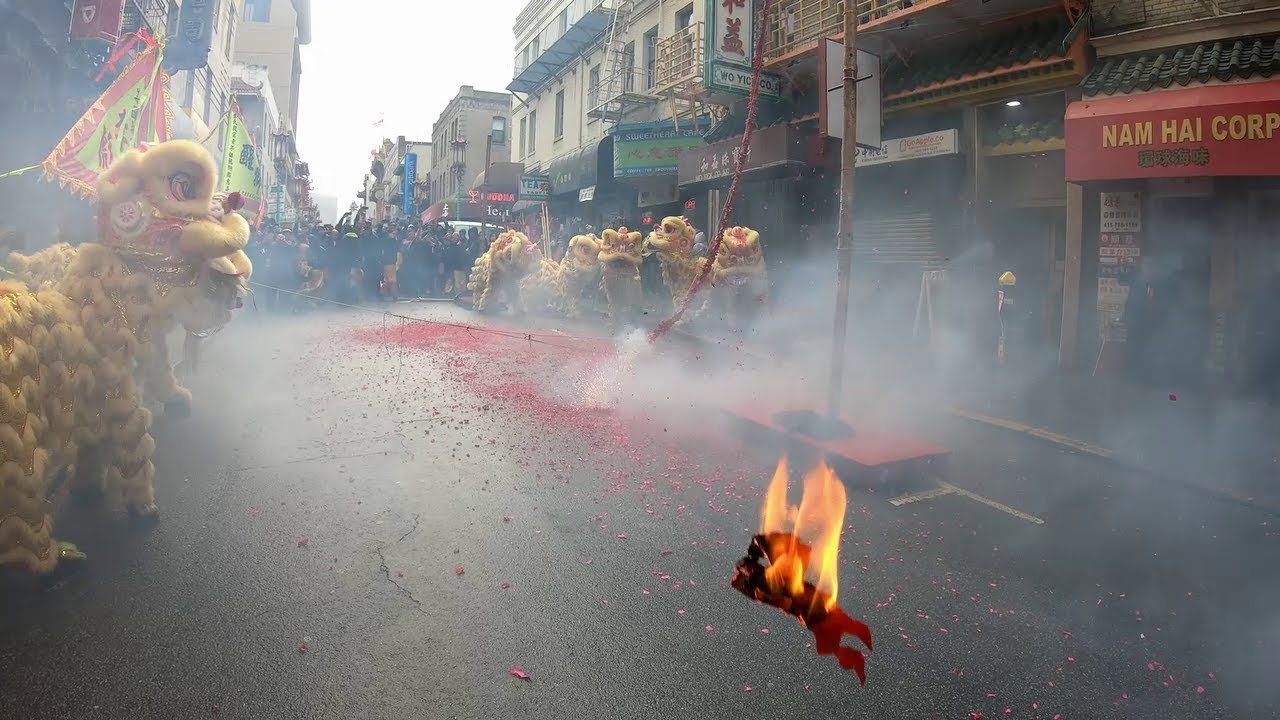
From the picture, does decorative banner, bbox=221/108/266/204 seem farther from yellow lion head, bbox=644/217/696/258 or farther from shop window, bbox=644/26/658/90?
shop window, bbox=644/26/658/90

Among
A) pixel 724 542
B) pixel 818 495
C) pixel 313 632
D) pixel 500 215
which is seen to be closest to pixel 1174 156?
pixel 724 542

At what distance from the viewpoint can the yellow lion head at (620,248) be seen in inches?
469

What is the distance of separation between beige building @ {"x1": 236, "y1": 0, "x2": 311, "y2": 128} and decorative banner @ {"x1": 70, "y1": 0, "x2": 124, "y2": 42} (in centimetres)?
5248

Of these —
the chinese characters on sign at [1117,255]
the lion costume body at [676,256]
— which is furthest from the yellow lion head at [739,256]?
the chinese characters on sign at [1117,255]

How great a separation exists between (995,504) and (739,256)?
574 cm

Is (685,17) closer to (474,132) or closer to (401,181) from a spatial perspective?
(474,132)

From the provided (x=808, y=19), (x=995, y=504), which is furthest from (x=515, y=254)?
(x=995, y=504)

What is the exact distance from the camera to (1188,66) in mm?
8141

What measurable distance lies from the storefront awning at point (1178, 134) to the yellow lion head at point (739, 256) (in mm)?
4005

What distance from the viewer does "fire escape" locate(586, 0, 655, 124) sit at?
21391mm

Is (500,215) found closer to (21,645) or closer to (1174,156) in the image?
(1174,156)

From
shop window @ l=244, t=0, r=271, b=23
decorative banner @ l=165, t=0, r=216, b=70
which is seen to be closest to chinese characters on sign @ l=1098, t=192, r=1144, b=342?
decorative banner @ l=165, t=0, r=216, b=70

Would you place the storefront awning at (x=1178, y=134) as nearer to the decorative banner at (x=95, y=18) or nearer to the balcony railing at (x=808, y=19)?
the balcony railing at (x=808, y=19)

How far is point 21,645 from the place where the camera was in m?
2.87
